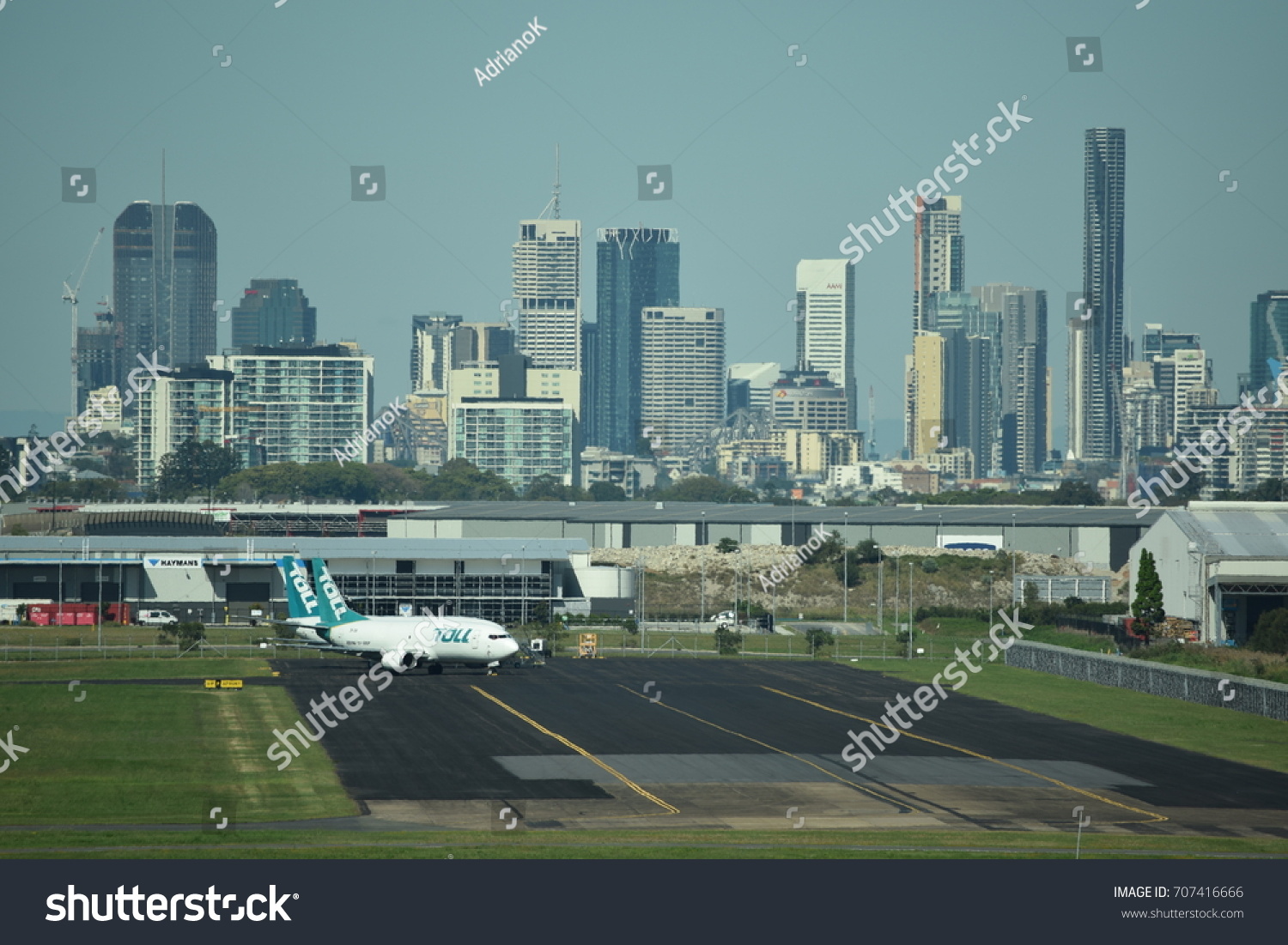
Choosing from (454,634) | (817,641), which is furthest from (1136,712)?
(454,634)

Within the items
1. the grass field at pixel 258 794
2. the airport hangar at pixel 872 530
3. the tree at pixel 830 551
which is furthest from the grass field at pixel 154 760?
the airport hangar at pixel 872 530

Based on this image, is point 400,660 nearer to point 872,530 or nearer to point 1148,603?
point 1148,603

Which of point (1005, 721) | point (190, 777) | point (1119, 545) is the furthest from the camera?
point (1119, 545)

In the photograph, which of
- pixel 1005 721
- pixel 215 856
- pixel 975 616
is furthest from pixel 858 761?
pixel 975 616

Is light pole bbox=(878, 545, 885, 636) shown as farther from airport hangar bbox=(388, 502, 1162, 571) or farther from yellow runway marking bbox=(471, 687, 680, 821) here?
yellow runway marking bbox=(471, 687, 680, 821)

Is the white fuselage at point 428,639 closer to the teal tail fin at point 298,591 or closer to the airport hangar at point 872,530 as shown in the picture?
the teal tail fin at point 298,591
